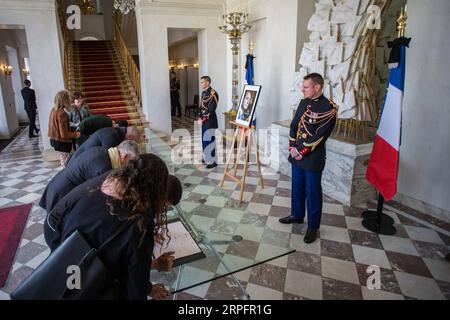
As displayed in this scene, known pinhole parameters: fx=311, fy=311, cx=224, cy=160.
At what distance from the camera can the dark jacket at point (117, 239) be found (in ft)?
4.48

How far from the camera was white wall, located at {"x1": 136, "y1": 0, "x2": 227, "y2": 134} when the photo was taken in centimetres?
786

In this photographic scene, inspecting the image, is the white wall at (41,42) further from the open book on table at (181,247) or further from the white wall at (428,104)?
the white wall at (428,104)

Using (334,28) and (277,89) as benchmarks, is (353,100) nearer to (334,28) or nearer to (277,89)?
(334,28)

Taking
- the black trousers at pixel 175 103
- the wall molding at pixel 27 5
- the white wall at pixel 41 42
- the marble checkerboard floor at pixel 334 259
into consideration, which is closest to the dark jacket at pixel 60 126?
the marble checkerboard floor at pixel 334 259

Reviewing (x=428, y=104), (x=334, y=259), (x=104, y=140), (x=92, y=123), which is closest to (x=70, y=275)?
(x=104, y=140)

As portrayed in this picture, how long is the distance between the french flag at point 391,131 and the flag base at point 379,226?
397 millimetres

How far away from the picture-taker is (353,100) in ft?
13.7

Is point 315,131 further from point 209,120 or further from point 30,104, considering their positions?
point 30,104

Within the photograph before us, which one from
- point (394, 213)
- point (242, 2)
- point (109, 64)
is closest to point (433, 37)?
point (394, 213)

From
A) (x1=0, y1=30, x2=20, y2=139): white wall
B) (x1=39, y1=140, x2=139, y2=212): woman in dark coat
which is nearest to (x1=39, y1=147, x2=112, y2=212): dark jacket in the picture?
(x1=39, y1=140, x2=139, y2=212): woman in dark coat

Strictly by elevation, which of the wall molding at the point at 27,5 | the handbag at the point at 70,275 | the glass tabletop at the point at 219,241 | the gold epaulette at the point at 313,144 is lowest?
the glass tabletop at the point at 219,241

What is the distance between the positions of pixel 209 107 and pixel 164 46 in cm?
337

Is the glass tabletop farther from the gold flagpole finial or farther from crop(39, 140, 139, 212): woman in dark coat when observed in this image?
the gold flagpole finial

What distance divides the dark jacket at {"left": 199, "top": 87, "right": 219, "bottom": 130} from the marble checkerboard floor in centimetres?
152
